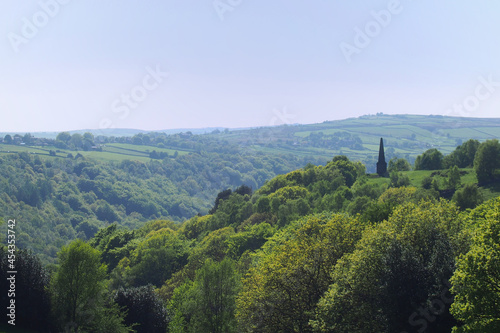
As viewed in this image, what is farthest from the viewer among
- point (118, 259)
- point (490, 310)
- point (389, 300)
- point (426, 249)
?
point (118, 259)

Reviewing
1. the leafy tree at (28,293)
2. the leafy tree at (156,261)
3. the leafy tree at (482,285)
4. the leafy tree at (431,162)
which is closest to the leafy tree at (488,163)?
the leafy tree at (431,162)

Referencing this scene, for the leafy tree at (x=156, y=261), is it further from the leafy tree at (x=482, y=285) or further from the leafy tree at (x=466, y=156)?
the leafy tree at (x=466, y=156)

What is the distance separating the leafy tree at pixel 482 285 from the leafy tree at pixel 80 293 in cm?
2678

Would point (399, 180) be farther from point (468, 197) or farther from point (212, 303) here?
point (212, 303)

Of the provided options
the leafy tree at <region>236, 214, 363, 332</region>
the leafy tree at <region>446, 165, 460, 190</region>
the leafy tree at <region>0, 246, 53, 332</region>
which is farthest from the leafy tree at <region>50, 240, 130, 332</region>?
the leafy tree at <region>446, 165, 460, 190</region>

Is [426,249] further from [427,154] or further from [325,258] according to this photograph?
[427,154]

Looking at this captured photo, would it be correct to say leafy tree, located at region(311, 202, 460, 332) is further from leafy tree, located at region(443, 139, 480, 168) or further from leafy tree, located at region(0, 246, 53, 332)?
leafy tree, located at region(443, 139, 480, 168)

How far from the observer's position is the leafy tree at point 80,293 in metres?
34.8

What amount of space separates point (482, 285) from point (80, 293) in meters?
29.4

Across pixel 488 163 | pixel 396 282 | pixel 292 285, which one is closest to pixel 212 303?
pixel 292 285

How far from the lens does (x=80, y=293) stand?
35.2 metres

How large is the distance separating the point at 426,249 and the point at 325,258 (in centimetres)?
764

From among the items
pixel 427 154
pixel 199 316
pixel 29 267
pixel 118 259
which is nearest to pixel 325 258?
pixel 199 316

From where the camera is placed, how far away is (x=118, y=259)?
269ft
